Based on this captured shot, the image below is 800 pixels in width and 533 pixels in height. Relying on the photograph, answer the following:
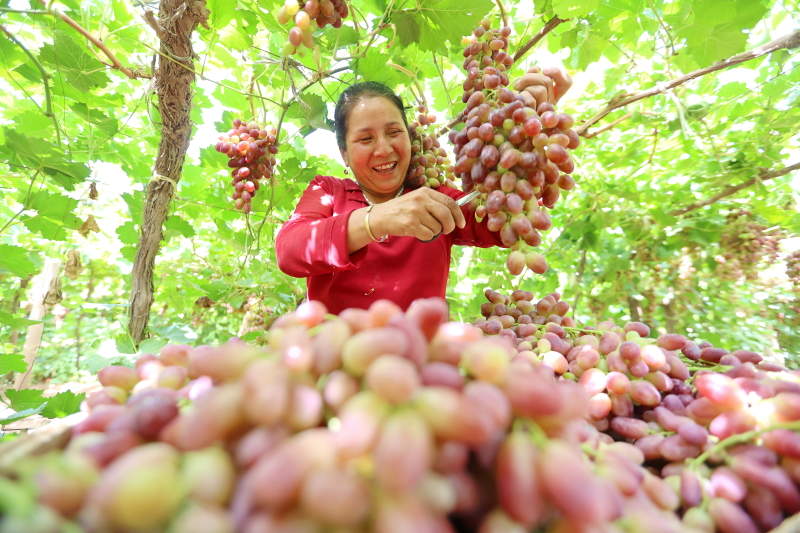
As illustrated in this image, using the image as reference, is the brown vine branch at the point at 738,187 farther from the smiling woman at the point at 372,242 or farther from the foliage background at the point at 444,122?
the smiling woman at the point at 372,242

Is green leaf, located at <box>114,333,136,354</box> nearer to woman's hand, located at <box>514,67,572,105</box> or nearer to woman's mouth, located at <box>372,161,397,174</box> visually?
woman's mouth, located at <box>372,161,397,174</box>

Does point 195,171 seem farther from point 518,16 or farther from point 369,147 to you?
point 518,16

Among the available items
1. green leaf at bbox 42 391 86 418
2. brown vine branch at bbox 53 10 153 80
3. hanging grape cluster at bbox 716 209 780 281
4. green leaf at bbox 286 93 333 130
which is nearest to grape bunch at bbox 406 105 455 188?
green leaf at bbox 286 93 333 130

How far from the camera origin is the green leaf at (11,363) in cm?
150

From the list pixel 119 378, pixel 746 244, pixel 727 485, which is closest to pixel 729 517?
pixel 727 485

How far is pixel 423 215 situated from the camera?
1.07m

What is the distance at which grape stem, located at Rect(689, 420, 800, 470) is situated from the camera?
19.0 inches

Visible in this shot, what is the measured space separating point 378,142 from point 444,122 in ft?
2.96

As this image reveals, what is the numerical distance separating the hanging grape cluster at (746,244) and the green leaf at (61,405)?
11.4 ft

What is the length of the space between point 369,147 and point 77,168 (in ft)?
4.05

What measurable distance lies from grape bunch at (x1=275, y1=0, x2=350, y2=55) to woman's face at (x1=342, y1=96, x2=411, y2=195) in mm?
403

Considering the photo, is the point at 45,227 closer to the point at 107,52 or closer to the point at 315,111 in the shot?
the point at 107,52

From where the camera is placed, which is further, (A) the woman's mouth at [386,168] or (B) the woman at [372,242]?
(A) the woman's mouth at [386,168]

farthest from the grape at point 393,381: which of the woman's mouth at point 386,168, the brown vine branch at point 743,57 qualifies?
the woman's mouth at point 386,168
